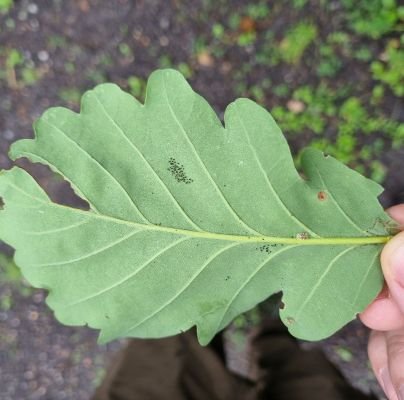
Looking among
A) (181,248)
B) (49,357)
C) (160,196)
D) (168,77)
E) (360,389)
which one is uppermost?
(168,77)

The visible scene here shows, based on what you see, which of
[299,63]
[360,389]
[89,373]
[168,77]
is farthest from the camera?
[89,373]

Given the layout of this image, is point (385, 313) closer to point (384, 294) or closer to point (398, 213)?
point (384, 294)

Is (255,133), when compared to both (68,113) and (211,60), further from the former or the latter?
(211,60)

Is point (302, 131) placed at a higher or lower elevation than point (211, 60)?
lower

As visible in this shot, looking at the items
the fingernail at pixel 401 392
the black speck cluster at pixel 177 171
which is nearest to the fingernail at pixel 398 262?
the fingernail at pixel 401 392

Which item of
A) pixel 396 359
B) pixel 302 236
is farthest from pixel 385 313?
pixel 302 236

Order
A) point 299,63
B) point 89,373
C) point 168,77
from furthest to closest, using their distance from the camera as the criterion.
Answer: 1. point 89,373
2. point 299,63
3. point 168,77

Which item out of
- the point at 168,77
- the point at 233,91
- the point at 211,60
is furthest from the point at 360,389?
the point at 168,77
